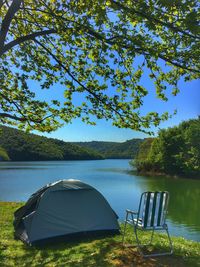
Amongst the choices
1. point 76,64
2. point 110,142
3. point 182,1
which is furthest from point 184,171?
point 110,142

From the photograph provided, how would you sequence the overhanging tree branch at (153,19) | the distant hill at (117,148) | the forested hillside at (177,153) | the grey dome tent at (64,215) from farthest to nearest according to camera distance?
the distant hill at (117,148) → the forested hillside at (177,153) → the grey dome tent at (64,215) → the overhanging tree branch at (153,19)

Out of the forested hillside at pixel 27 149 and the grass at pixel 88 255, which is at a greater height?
the forested hillside at pixel 27 149

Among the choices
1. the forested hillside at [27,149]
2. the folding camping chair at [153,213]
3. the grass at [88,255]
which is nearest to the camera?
the grass at [88,255]

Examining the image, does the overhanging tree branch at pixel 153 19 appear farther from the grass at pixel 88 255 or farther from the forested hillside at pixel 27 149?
the forested hillside at pixel 27 149

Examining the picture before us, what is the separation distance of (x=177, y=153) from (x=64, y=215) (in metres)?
46.7

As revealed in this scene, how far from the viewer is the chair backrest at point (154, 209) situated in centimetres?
599

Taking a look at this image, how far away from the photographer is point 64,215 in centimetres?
764

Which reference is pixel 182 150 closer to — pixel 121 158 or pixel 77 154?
pixel 77 154

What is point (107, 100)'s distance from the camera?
8.28 meters

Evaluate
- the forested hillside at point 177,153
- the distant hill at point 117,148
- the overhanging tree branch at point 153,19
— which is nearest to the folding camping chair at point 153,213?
the overhanging tree branch at point 153,19

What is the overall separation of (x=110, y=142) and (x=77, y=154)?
45.3 meters

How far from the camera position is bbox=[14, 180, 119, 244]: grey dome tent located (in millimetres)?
7391

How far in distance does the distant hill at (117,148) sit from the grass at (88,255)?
128 m

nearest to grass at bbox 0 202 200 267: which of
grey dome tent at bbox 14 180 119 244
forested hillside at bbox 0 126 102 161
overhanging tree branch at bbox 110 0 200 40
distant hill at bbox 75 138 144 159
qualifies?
grey dome tent at bbox 14 180 119 244
